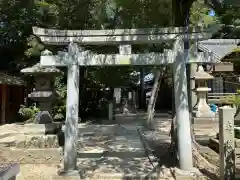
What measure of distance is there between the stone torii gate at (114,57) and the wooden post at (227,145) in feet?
2.98

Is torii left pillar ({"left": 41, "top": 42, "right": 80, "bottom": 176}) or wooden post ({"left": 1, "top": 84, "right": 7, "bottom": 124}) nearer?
torii left pillar ({"left": 41, "top": 42, "right": 80, "bottom": 176})

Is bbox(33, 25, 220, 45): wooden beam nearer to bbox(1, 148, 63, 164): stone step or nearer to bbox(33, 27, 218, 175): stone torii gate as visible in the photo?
bbox(33, 27, 218, 175): stone torii gate

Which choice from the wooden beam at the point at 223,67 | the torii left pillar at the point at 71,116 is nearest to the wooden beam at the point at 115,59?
the torii left pillar at the point at 71,116

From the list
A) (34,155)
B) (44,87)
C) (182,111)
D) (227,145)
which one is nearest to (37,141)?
(34,155)

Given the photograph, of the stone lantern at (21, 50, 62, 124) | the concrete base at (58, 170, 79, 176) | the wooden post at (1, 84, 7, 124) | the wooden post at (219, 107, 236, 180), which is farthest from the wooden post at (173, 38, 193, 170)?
the wooden post at (1, 84, 7, 124)

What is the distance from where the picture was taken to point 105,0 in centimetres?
1046

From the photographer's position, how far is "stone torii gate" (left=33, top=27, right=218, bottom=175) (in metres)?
6.05

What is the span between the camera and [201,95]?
15.2 m

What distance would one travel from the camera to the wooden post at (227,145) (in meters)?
5.06

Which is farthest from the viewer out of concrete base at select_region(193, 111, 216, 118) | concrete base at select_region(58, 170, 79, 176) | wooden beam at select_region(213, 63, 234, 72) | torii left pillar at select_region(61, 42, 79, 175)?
wooden beam at select_region(213, 63, 234, 72)

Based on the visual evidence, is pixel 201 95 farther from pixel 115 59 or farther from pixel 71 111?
pixel 71 111

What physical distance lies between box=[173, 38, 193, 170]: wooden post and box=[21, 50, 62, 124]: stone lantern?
423 cm

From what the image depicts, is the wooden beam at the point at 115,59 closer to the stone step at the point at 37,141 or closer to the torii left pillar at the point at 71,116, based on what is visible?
the torii left pillar at the point at 71,116

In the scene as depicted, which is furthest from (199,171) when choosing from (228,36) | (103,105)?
(228,36)
